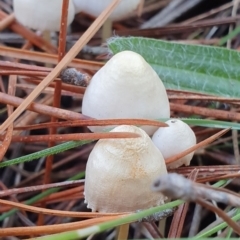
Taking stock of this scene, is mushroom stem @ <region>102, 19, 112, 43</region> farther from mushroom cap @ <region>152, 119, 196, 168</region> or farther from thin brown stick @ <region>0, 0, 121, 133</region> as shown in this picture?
mushroom cap @ <region>152, 119, 196, 168</region>

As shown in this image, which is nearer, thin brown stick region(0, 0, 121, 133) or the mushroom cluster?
the mushroom cluster

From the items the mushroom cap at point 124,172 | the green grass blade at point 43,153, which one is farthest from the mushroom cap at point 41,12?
the mushroom cap at point 124,172

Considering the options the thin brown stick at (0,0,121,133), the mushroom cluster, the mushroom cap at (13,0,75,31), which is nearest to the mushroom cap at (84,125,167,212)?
the mushroom cluster

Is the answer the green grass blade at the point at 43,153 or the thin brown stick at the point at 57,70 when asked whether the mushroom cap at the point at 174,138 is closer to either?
the green grass blade at the point at 43,153

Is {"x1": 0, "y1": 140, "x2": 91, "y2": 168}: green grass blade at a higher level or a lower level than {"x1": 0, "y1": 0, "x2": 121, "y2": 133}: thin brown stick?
lower

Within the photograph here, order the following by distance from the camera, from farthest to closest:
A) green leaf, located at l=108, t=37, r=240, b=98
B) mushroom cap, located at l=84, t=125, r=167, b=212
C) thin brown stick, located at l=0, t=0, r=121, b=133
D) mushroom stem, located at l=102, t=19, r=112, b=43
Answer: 1. mushroom stem, located at l=102, t=19, r=112, b=43
2. green leaf, located at l=108, t=37, r=240, b=98
3. thin brown stick, located at l=0, t=0, r=121, b=133
4. mushroom cap, located at l=84, t=125, r=167, b=212

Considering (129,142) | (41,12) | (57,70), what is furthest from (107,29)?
(129,142)

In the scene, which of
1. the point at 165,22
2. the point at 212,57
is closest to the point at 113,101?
the point at 212,57

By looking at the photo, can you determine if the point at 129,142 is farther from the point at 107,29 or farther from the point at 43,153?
the point at 107,29
